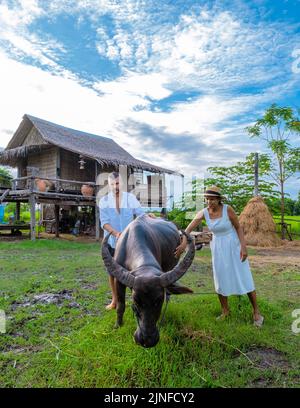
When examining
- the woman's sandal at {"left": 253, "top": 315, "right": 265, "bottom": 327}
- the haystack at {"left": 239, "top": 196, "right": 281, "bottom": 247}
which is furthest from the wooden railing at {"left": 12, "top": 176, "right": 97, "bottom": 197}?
the woman's sandal at {"left": 253, "top": 315, "right": 265, "bottom": 327}

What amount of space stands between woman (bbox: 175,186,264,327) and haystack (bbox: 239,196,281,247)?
1089 cm

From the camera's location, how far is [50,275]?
7.13 m

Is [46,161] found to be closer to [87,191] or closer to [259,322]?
[87,191]

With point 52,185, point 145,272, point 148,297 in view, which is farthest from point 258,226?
point 148,297

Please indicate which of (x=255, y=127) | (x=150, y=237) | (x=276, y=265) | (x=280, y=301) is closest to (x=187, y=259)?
(x=150, y=237)

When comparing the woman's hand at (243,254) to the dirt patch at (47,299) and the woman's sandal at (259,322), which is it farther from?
the dirt patch at (47,299)

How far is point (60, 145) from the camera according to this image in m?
15.3

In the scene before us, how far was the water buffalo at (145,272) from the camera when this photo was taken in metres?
2.66

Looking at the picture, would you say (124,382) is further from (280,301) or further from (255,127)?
(255,127)

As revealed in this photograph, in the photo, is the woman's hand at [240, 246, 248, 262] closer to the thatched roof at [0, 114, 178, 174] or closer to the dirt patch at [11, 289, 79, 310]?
the dirt patch at [11, 289, 79, 310]

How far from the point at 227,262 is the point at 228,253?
11 cm

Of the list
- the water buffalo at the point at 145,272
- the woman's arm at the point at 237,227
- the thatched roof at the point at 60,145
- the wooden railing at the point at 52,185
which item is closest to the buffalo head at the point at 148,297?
the water buffalo at the point at 145,272

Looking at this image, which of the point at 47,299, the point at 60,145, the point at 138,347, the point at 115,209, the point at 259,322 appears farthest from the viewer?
the point at 60,145
